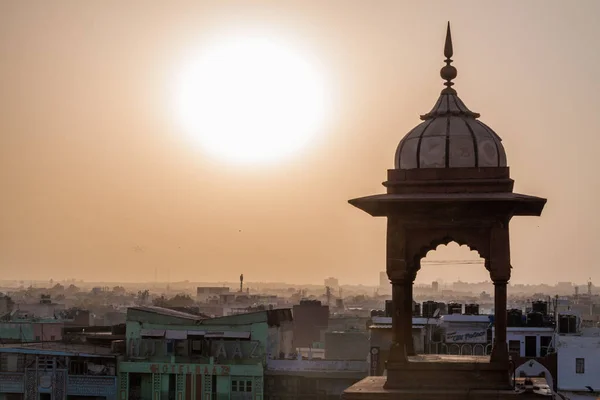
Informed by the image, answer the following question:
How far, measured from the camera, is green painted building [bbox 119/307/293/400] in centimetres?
5500

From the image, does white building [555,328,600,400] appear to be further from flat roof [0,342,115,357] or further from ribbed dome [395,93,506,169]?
ribbed dome [395,93,506,169]

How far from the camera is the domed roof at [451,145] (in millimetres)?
14727

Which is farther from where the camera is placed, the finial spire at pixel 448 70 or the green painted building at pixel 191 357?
the green painted building at pixel 191 357

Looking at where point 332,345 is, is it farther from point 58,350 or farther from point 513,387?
point 513,387

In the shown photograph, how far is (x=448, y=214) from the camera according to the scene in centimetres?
1479

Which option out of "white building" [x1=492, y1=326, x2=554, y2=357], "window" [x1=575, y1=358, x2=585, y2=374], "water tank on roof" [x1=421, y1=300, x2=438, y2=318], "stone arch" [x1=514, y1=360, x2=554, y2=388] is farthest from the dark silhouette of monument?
"water tank on roof" [x1=421, y1=300, x2=438, y2=318]

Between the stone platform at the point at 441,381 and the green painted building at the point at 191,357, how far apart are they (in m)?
40.9

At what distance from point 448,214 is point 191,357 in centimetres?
4130

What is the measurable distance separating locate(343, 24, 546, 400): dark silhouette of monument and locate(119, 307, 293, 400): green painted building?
133 ft

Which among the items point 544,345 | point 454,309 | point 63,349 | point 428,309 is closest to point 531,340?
point 544,345

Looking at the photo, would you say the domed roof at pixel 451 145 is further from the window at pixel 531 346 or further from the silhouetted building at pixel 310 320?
the silhouetted building at pixel 310 320

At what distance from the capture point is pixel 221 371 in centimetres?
5503

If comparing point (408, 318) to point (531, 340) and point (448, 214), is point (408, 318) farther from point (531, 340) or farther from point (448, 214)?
point (531, 340)

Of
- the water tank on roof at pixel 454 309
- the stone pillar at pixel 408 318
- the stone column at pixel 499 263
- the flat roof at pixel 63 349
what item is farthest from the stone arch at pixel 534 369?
the stone column at pixel 499 263
